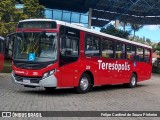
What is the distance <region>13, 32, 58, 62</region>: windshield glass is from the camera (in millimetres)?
14320

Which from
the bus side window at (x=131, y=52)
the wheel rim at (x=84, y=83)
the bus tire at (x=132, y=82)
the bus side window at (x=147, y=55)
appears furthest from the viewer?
the bus side window at (x=147, y=55)

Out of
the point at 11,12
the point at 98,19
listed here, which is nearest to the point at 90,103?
the point at 11,12

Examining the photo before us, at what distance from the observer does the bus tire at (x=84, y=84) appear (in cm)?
1592

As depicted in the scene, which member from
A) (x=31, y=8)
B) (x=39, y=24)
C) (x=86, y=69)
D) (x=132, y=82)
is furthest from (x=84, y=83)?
(x=31, y=8)

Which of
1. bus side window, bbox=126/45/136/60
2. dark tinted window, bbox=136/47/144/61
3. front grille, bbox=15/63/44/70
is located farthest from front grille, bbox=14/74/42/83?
dark tinted window, bbox=136/47/144/61

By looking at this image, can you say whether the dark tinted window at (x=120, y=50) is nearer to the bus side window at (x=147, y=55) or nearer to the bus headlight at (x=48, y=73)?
the bus side window at (x=147, y=55)

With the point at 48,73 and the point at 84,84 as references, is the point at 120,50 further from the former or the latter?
the point at 48,73

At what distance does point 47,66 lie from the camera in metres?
14.2

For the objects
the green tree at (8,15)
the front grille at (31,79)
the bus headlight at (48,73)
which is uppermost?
the green tree at (8,15)

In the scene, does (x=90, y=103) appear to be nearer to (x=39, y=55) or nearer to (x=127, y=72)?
(x=39, y=55)

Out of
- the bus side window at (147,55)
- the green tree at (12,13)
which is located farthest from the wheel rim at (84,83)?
the green tree at (12,13)

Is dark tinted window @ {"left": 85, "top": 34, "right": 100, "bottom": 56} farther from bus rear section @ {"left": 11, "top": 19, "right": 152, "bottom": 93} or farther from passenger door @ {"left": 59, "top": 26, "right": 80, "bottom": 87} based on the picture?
passenger door @ {"left": 59, "top": 26, "right": 80, "bottom": 87}

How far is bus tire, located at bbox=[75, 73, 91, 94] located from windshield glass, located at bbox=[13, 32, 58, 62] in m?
2.27

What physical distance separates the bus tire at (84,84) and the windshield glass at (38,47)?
7.46ft
